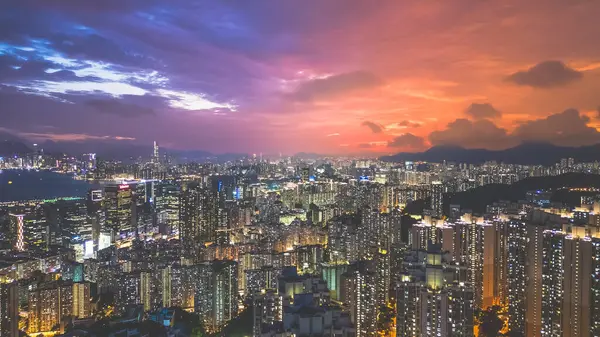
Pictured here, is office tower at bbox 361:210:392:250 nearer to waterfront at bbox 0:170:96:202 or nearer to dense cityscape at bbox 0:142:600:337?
dense cityscape at bbox 0:142:600:337

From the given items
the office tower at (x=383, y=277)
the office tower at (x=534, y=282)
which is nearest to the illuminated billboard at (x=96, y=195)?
the office tower at (x=383, y=277)

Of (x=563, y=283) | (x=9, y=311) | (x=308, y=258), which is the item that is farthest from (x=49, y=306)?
(x=563, y=283)

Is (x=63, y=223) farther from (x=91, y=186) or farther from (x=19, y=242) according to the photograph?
(x=91, y=186)

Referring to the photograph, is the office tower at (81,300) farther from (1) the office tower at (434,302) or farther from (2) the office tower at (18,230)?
(1) the office tower at (434,302)

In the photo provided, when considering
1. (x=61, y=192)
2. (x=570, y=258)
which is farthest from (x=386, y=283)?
(x=61, y=192)

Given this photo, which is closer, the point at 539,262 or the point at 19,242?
the point at 539,262

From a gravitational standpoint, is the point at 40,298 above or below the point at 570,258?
below

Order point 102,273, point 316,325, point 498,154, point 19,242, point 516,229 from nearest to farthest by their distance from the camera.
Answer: point 316,325 → point 516,229 → point 102,273 → point 19,242 → point 498,154
